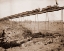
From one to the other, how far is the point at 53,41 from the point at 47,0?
903mm

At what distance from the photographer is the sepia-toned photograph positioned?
2.42 meters

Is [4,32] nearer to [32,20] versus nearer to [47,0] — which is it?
[32,20]

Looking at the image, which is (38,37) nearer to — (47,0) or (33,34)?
(33,34)

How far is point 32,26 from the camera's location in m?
2.81

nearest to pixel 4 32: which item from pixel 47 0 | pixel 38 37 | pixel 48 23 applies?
pixel 38 37

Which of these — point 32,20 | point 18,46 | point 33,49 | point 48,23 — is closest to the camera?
point 33,49

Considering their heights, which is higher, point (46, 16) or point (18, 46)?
point (46, 16)

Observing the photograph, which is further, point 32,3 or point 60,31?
point 32,3

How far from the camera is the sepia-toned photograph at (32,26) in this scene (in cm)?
242

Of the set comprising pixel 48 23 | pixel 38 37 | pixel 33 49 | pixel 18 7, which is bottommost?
pixel 33 49

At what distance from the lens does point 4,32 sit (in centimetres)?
287

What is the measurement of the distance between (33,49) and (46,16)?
2.60ft

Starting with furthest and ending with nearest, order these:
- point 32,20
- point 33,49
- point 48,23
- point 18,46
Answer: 1. point 32,20
2. point 48,23
3. point 18,46
4. point 33,49

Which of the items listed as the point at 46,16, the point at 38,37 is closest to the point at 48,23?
the point at 46,16
